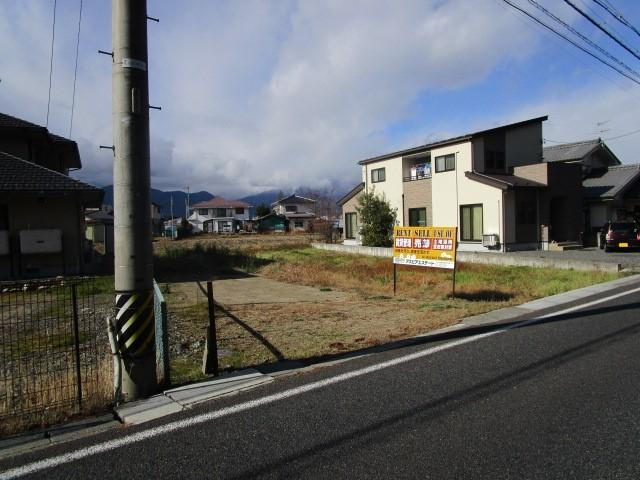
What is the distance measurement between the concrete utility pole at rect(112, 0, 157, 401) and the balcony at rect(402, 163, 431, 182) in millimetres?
22308

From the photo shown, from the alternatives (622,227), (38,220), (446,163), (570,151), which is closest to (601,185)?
(570,151)

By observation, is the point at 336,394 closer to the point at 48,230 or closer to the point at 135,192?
the point at 135,192

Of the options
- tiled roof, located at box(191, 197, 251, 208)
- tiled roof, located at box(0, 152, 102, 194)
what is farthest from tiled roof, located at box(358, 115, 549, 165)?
tiled roof, located at box(191, 197, 251, 208)

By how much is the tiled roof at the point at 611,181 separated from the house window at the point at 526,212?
18.9 ft

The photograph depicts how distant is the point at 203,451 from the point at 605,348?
17.0 ft

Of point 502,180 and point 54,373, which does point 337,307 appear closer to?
point 54,373

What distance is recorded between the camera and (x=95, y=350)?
681 centimetres

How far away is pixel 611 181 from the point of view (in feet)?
88.3

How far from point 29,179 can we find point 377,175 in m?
19.8

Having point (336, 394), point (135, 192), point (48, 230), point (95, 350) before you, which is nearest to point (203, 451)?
point (336, 394)

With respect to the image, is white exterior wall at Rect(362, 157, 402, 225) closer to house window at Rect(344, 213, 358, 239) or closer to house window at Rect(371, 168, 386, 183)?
house window at Rect(371, 168, 386, 183)

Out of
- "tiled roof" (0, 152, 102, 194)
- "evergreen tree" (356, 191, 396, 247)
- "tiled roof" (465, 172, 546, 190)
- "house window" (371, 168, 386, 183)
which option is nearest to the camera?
"tiled roof" (0, 152, 102, 194)

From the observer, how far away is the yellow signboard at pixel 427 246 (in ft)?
35.5

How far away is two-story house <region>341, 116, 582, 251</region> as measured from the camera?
71.3 feet
